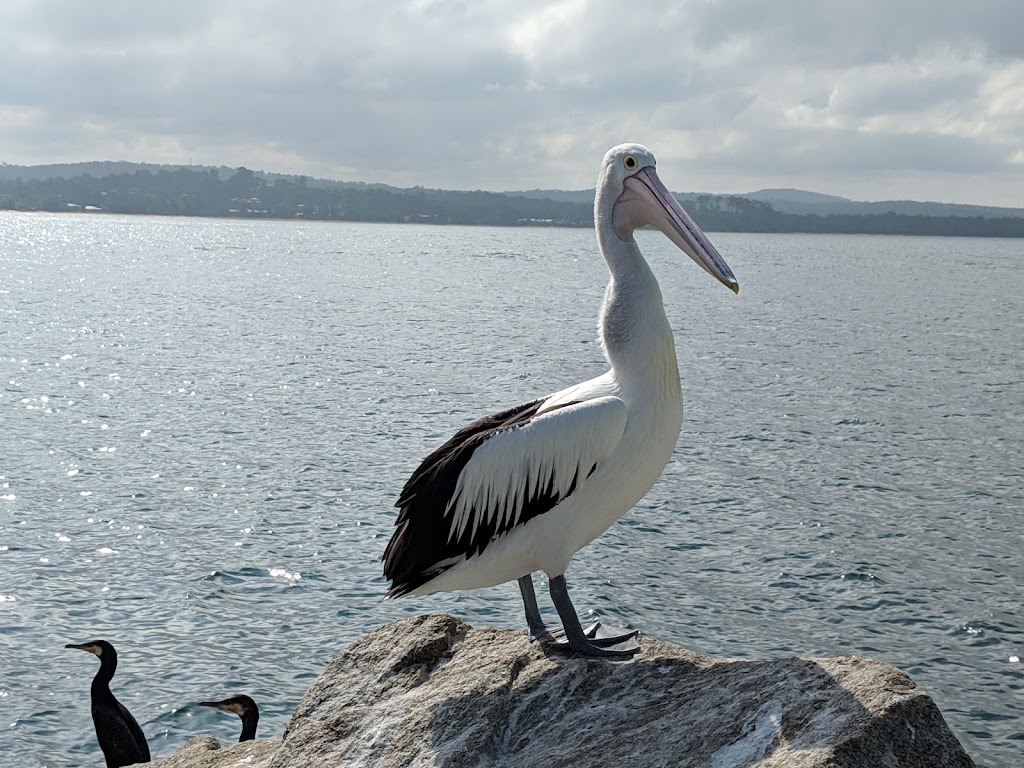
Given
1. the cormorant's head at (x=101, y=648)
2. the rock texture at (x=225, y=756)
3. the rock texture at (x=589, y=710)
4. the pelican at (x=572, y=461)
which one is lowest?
the cormorant's head at (x=101, y=648)

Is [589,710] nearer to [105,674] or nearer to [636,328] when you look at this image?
[636,328]

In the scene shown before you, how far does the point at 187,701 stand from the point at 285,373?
17239mm

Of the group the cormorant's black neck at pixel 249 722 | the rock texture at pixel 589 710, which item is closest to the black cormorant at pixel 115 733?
the cormorant's black neck at pixel 249 722

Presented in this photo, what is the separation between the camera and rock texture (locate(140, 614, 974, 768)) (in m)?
3.76

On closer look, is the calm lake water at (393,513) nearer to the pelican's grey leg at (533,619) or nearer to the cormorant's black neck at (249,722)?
the cormorant's black neck at (249,722)

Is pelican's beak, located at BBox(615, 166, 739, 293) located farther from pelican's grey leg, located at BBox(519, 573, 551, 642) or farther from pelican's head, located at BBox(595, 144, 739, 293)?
pelican's grey leg, located at BBox(519, 573, 551, 642)

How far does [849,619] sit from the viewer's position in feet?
33.9

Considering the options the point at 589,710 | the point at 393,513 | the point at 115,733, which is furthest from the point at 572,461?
the point at 393,513

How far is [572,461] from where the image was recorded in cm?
466

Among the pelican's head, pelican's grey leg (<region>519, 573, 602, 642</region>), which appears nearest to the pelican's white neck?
the pelican's head

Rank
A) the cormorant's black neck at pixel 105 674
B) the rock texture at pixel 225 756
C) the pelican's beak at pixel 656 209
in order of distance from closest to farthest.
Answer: the pelican's beak at pixel 656 209
the rock texture at pixel 225 756
the cormorant's black neck at pixel 105 674

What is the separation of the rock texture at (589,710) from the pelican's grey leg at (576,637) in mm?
56

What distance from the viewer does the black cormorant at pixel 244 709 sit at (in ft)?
24.6

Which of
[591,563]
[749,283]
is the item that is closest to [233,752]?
[591,563]
